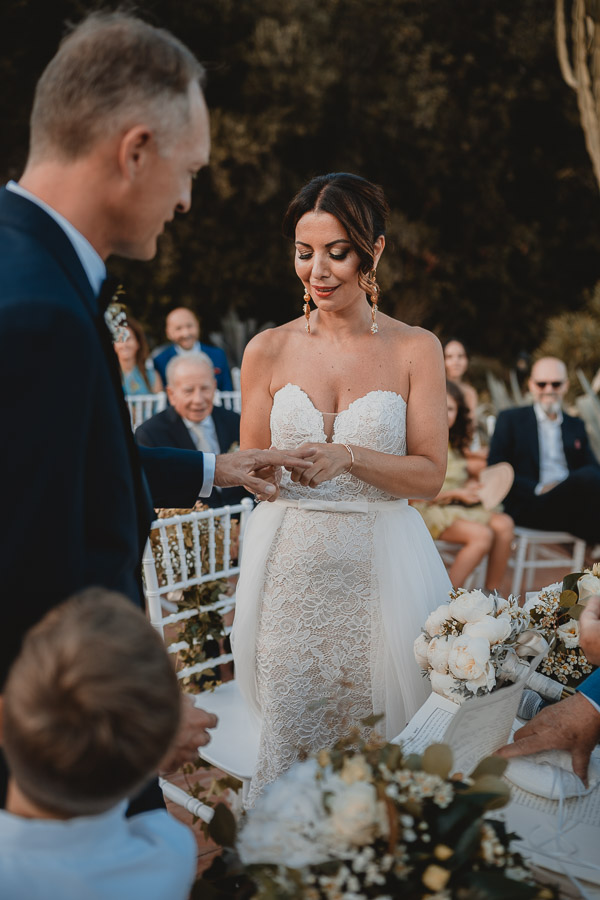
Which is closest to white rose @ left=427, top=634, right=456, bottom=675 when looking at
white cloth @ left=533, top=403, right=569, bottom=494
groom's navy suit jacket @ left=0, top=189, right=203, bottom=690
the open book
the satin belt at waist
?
the open book

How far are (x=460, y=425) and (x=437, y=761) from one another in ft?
15.0

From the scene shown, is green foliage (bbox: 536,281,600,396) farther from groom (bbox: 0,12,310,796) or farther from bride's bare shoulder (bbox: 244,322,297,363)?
groom (bbox: 0,12,310,796)

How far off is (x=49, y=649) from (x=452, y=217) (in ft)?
43.2

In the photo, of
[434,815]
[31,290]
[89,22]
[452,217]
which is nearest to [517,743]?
[434,815]

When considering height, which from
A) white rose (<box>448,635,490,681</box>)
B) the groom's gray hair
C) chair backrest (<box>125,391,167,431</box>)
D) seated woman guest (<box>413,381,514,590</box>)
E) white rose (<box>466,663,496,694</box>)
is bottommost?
seated woman guest (<box>413,381,514,590</box>)

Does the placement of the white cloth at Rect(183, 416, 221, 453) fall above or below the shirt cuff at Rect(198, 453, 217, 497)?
below

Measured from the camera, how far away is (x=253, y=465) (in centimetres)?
197

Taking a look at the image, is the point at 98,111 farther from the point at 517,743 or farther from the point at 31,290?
the point at 517,743

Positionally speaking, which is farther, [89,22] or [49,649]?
[89,22]

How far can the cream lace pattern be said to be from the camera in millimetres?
2299

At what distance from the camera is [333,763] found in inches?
44.0

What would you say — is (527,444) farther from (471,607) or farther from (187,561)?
(471,607)

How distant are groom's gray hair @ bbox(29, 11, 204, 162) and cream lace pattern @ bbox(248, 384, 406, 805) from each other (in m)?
1.30

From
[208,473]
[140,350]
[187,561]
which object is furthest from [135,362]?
[208,473]
